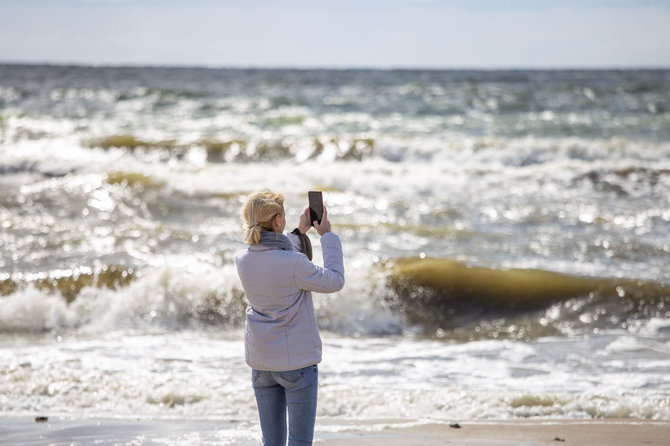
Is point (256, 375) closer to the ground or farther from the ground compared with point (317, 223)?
closer to the ground

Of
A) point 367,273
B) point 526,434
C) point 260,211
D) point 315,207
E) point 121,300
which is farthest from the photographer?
point 367,273

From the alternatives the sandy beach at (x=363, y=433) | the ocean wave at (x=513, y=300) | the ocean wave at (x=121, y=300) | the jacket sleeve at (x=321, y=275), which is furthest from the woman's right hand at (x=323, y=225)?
the ocean wave at (x=121, y=300)

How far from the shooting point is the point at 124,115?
2547cm

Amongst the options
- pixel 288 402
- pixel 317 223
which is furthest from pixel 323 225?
pixel 288 402

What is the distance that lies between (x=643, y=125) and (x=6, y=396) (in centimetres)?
2034

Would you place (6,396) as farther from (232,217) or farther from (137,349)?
(232,217)

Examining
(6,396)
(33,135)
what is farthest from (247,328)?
(33,135)

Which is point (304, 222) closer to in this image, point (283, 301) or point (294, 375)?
point (283, 301)

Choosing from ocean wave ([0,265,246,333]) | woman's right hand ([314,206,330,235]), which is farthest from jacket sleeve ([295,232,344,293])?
ocean wave ([0,265,246,333])

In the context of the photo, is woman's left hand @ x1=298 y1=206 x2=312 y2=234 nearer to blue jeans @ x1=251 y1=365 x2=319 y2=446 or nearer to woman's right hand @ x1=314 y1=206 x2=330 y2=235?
woman's right hand @ x1=314 y1=206 x2=330 y2=235

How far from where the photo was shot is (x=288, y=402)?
3.51 metres

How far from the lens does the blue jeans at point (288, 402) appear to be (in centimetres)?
346

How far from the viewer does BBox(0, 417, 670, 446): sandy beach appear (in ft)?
15.1

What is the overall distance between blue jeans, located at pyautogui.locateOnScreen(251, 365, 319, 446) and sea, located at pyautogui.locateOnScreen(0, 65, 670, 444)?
1.16 meters
